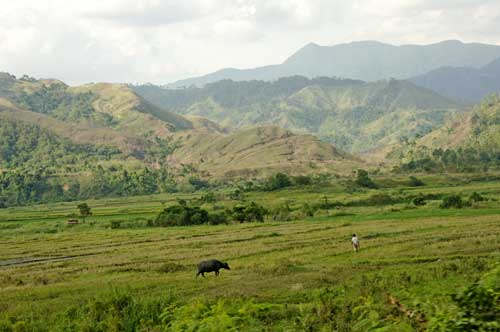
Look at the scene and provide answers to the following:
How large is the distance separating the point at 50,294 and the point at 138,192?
538ft

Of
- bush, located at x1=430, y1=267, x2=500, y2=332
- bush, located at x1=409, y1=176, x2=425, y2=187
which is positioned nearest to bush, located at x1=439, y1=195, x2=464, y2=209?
bush, located at x1=409, y1=176, x2=425, y2=187

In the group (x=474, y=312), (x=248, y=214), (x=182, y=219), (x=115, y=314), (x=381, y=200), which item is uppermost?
(x=474, y=312)

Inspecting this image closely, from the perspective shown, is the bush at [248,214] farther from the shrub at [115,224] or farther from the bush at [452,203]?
the bush at [452,203]

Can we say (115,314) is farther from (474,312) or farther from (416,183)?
(416,183)

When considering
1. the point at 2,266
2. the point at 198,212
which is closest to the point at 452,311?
the point at 2,266

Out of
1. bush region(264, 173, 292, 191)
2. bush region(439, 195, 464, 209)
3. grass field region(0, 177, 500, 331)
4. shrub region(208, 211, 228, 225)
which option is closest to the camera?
grass field region(0, 177, 500, 331)

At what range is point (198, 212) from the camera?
86.4 m

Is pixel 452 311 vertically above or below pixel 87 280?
above

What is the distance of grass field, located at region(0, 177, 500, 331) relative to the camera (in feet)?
57.0

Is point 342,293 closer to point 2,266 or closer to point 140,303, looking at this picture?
point 140,303

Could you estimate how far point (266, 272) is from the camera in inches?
1283

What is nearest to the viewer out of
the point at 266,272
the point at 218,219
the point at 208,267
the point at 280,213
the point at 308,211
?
the point at 266,272

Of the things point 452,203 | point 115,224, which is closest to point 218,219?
point 115,224

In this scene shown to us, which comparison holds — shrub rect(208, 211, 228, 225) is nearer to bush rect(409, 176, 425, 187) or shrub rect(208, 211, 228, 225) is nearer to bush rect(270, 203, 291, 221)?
bush rect(270, 203, 291, 221)
